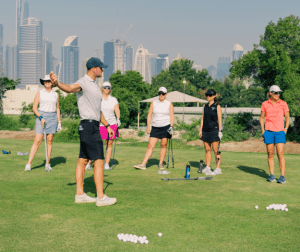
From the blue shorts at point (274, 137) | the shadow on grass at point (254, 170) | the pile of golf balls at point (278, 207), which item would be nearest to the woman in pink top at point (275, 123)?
the blue shorts at point (274, 137)

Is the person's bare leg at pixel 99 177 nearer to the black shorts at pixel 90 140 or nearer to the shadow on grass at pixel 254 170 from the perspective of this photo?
the black shorts at pixel 90 140

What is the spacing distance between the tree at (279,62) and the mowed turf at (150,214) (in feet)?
38.9

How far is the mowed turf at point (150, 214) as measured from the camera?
13.2 feet

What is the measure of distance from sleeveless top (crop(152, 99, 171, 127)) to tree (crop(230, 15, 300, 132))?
464 inches

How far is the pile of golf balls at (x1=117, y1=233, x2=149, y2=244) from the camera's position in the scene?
13.1 feet

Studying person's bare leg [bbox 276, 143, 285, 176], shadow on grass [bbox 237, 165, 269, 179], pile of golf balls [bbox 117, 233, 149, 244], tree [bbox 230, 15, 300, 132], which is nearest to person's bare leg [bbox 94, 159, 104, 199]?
pile of golf balls [bbox 117, 233, 149, 244]

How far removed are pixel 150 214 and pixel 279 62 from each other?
56.6 ft

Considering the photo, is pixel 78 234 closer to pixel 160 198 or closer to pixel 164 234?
pixel 164 234

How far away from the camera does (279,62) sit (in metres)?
19.9

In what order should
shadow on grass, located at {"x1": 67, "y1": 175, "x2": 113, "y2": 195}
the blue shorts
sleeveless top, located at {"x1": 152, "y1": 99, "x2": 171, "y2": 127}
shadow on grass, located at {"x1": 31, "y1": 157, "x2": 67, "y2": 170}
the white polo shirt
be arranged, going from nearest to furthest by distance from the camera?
shadow on grass, located at {"x1": 67, "y1": 175, "x2": 113, "y2": 195}
the blue shorts
the white polo shirt
sleeveless top, located at {"x1": 152, "y1": 99, "x2": 171, "y2": 127}
shadow on grass, located at {"x1": 31, "y1": 157, "x2": 67, "y2": 170}

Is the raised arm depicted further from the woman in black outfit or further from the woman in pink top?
the woman in pink top

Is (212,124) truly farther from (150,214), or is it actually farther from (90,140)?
(150,214)

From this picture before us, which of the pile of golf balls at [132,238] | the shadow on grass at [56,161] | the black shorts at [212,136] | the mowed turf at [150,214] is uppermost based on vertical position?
the black shorts at [212,136]

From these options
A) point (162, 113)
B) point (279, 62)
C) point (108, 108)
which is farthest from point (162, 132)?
point (279, 62)
